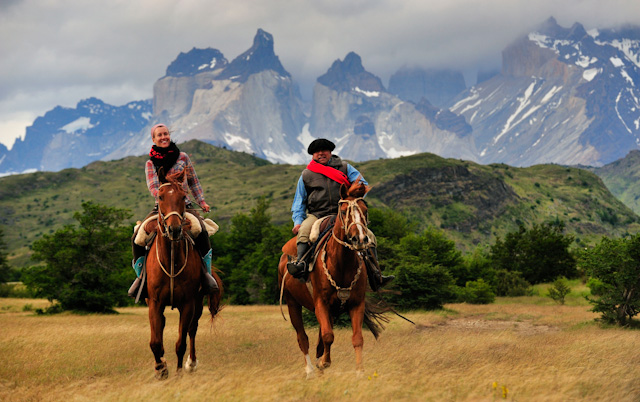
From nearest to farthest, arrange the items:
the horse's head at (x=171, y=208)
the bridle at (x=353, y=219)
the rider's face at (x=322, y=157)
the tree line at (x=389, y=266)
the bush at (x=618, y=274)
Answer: the bridle at (x=353, y=219), the horse's head at (x=171, y=208), the rider's face at (x=322, y=157), the bush at (x=618, y=274), the tree line at (x=389, y=266)

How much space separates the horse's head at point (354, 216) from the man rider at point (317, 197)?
3.37ft

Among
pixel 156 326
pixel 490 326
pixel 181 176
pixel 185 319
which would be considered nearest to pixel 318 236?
pixel 181 176

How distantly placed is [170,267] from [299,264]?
8.06 ft

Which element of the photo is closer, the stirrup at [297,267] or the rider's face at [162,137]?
the stirrup at [297,267]

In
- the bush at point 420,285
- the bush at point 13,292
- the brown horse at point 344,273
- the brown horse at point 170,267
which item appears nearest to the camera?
the brown horse at point 344,273

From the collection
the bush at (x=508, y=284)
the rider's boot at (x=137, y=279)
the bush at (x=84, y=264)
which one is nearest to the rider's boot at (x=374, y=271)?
the rider's boot at (x=137, y=279)

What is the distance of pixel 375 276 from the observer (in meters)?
10.7

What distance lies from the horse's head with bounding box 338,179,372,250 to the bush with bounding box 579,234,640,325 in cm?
1616

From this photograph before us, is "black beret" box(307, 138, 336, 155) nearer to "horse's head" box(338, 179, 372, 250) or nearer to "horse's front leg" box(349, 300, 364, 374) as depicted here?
"horse's head" box(338, 179, 372, 250)

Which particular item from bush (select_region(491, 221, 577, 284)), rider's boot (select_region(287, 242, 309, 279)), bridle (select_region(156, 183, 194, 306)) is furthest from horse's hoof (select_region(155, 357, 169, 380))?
bush (select_region(491, 221, 577, 284))

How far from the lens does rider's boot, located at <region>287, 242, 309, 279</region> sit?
10.4 metres

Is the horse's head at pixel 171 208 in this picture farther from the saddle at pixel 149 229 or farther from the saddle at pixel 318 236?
the saddle at pixel 318 236

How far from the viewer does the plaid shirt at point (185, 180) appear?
11.2 m

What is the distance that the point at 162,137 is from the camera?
11625mm
